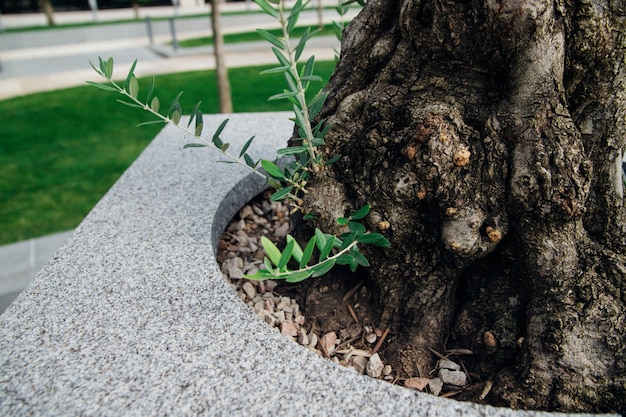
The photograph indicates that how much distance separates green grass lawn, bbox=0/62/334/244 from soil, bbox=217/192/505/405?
340cm

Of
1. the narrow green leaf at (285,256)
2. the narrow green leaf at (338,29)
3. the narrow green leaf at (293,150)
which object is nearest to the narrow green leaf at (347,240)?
the narrow green leaf at (285,256)

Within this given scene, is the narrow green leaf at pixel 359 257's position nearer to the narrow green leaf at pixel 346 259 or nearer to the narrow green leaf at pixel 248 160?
the narrow green leaf at pixel 346 259

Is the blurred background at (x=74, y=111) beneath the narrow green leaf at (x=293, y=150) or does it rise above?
beneath

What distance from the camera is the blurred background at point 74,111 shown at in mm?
4637

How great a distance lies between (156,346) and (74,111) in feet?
24.1

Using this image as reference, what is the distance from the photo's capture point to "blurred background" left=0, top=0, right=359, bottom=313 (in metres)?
4.64

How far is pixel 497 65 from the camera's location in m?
1.71

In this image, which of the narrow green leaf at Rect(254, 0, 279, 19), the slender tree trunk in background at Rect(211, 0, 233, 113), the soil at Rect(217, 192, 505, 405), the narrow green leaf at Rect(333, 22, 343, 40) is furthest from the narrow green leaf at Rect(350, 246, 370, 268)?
the slender tree trunk in background at Rect(211, 0, 233, 113)

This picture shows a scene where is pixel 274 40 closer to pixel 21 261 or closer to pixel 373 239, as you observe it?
pixel 373 239

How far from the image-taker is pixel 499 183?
1.71m

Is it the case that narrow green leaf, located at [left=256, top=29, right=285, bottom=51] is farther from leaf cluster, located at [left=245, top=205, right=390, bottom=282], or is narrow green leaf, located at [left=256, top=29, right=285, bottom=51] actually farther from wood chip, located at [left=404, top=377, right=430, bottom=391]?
wood chip, located at [left=404, top=377, right=430, bottom=391]

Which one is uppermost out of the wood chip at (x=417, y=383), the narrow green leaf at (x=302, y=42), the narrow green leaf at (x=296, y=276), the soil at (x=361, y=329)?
the narrow green leaf at (x=302, y=42)

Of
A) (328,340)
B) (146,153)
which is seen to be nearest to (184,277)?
(328,340)

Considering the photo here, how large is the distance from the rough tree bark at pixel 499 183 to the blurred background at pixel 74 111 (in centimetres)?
83
